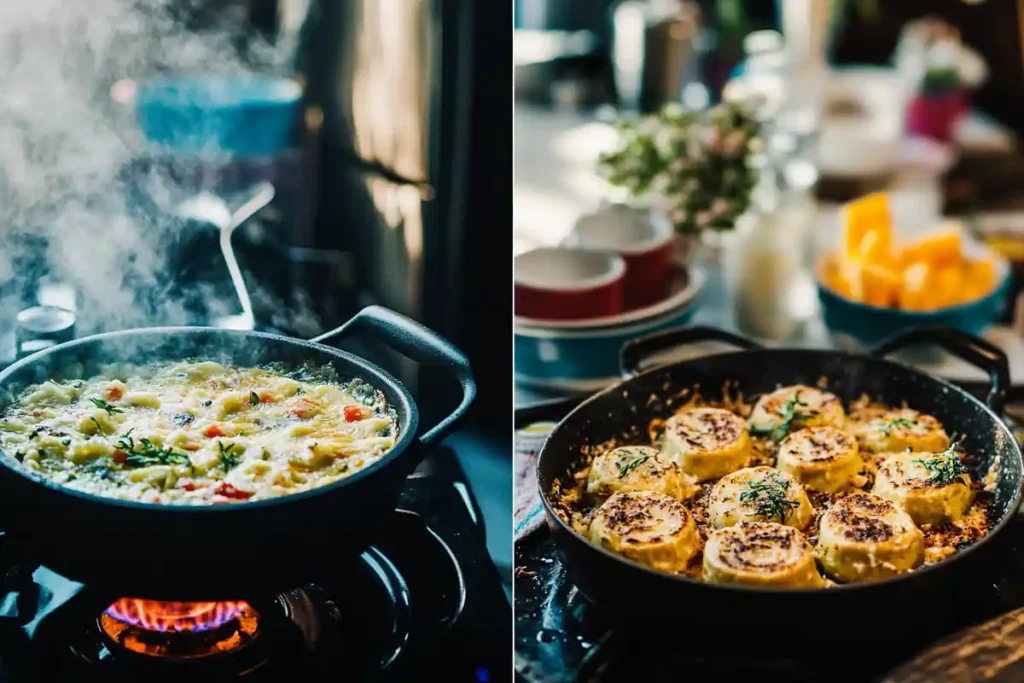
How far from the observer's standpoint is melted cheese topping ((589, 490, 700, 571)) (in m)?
1.04

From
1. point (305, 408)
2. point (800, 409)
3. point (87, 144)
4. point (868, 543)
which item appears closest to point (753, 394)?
point (800, 409)

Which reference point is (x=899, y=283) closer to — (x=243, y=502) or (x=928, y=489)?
(x=928, y=489)

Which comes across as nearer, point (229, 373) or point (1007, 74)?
point (229, 373)

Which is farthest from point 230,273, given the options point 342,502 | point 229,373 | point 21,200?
point 342,502

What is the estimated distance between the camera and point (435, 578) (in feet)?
3.58

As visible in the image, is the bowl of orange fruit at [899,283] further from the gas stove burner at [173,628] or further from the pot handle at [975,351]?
the gas stove burner at [173,628]

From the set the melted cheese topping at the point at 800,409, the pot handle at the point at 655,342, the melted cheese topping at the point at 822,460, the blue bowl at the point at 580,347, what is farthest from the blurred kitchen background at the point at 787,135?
the melted cheese topping at the point at 822,460

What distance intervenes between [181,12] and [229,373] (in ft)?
1.24

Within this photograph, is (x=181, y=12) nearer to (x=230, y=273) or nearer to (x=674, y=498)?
(x=230, y=273)

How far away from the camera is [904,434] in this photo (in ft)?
4.19

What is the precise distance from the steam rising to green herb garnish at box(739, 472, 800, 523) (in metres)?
0.64

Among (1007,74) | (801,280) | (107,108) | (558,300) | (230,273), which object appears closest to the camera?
(107,108)

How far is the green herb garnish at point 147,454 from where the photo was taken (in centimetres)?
98

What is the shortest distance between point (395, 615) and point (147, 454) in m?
0.30
